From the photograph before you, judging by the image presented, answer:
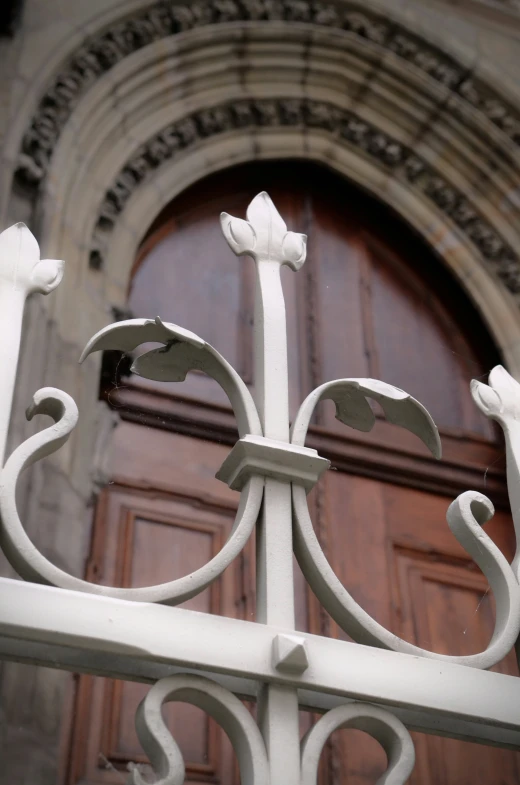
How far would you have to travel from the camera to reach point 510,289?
3.40 meters

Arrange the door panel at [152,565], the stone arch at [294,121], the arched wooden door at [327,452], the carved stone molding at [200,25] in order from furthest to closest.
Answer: the stone arch at [294,121], the carved stone molding at [200,25], the arched wooden door at [327,452], the door panel at [152,565]

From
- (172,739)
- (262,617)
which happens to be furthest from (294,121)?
(172,739)

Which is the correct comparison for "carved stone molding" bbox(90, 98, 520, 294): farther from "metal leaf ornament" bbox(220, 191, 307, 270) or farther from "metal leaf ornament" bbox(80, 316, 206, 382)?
"metal leaf ornament" bbox(80, 316, 206, 382)

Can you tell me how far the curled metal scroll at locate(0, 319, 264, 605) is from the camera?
39.0 inches

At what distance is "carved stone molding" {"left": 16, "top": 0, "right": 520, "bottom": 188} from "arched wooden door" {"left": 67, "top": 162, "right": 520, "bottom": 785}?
0.43m

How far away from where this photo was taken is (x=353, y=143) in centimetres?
361

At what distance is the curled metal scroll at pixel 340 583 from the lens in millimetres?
1077

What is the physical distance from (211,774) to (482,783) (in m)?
0.64

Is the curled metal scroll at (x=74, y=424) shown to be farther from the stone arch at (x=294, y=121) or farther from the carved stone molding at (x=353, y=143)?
the carved stone molding at (x=353, y=143)

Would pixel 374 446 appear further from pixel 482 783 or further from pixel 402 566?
pixel 482 783

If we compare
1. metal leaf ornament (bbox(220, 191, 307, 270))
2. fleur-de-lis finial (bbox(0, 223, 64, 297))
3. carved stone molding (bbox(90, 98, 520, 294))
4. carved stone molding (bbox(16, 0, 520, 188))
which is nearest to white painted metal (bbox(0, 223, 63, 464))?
fleur-de-lis finial (bbox(0, 223, 64, 297))

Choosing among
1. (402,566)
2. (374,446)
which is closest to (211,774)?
(402,566)

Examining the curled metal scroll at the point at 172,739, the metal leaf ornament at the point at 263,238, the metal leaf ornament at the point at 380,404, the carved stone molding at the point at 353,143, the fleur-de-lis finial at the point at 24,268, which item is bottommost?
the curled metal scroll at the point at 172,739

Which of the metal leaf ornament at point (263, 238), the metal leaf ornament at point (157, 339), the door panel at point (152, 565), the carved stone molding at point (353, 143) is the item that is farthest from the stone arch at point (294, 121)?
the metal leaf ornament at point (157, 339)
